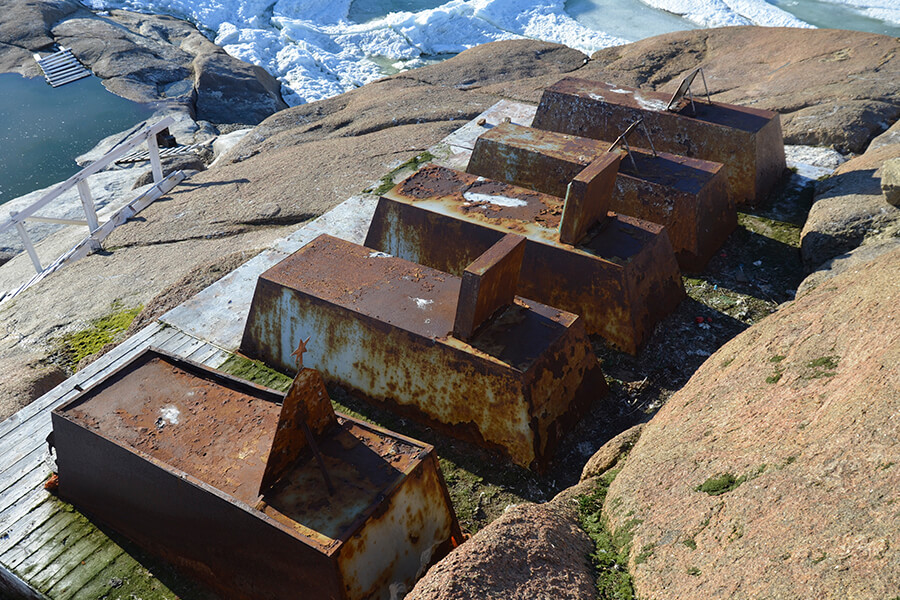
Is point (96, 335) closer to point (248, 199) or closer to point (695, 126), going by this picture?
point (248, 199)

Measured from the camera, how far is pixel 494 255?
390cm

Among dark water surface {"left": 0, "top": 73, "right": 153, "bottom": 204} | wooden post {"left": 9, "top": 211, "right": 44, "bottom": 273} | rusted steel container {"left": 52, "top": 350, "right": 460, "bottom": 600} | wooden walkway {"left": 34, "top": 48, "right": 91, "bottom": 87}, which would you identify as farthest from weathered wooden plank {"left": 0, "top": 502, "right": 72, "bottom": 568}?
wooden walkway {"left": 34, "top": 48, "right": 91, "bottom": 87}

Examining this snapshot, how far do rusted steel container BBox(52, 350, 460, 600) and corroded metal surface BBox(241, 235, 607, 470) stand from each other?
742mm

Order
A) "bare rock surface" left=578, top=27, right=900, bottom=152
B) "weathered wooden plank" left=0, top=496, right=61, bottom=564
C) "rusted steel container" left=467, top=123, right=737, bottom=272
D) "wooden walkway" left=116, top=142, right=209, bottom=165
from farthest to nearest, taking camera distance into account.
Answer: "wooden walkway" left=116, top=142, right=209, bottom=165 → "bare rock surface" left=578, top=27, right=900, bottom=152 → "rusted steel container" left=467, top=123, right=737, bottom=272 → "weathered wooden plank" left=0, top=496, right=61, bottom=564

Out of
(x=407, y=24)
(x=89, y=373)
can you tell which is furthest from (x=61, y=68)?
(x=89, y=373)

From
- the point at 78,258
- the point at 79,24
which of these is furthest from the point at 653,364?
the point at 79,24

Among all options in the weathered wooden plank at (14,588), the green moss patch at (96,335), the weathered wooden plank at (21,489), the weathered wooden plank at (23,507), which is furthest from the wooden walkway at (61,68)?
the weathered wooden plank at (14,588)

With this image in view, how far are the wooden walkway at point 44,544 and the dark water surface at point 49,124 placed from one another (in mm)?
9124

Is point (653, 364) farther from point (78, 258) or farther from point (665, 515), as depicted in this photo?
point (78, 258)

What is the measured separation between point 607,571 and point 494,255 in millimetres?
1795

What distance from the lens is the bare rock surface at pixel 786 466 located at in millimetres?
2080

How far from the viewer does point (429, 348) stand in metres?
4.05

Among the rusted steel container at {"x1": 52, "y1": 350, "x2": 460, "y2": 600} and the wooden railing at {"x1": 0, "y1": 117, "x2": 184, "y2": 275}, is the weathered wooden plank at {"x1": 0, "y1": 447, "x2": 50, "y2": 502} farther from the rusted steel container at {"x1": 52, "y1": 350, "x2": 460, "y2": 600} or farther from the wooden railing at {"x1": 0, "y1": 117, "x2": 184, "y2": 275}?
the wooden railing at {"x1": 0, "y1": 117, "x2": 184, "y2": 275}

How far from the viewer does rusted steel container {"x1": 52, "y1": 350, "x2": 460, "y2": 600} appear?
296 centimetres
